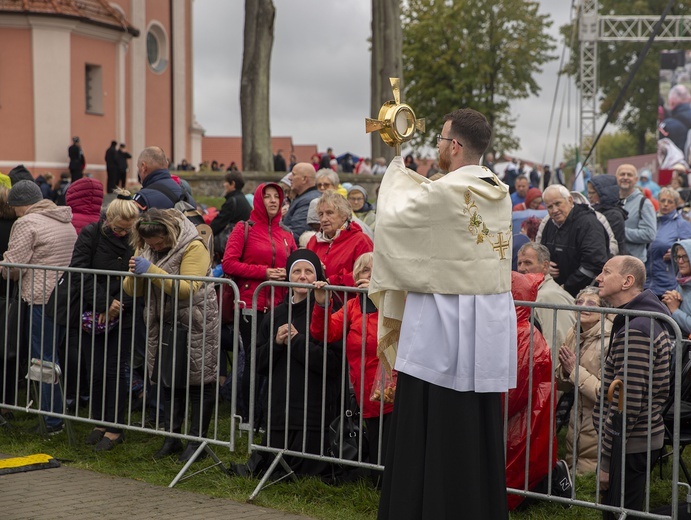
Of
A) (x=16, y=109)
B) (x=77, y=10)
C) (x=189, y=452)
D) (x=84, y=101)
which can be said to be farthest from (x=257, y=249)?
(x=84, y=101)

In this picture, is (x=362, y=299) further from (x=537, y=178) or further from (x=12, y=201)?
(x=537, y=178)

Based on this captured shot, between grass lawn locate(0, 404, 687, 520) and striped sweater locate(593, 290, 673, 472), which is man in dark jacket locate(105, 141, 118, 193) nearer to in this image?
grass lawn locate(0, 404, 687, 520)

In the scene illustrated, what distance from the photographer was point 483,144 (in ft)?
16.1

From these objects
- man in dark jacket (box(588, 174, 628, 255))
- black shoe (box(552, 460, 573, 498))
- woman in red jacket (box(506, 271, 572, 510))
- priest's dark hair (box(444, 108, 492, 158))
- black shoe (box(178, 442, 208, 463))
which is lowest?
black shoe (box(178, 442, 208, 463))

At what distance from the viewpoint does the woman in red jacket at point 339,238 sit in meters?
7.80

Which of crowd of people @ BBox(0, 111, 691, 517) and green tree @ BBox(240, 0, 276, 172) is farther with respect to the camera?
green tree @ BBox(240, 0, 276, 172)

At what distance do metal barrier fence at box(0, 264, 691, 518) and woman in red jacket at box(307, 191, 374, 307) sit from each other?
485 millimetres

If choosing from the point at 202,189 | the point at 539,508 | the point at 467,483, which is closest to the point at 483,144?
the point at 467,483

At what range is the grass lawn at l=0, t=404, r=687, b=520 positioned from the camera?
6137mm

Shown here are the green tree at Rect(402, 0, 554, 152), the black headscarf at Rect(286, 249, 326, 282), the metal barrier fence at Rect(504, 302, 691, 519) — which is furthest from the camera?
the green tree at Rect(402, 0, 554, 152)

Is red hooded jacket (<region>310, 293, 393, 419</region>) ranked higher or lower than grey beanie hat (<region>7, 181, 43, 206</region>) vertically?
lower

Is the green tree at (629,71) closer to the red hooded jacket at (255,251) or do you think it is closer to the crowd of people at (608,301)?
the crowd of people at (608,301)

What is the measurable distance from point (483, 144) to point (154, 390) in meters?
3.63

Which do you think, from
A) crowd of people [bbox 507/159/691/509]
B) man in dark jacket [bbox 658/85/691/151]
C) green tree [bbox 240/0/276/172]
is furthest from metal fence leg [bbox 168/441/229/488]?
man in dark jacket [bbox 658/85/691/151]
